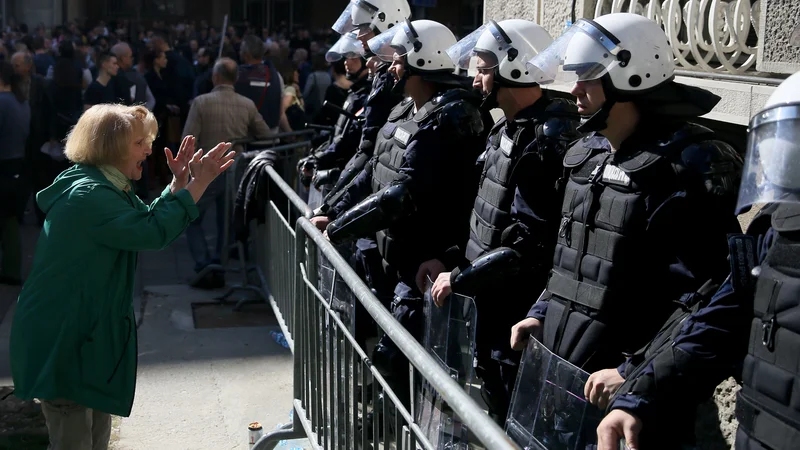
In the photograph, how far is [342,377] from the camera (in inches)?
131

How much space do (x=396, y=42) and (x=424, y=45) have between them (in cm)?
14

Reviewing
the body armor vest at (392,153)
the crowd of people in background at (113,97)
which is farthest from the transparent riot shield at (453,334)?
the crowd of people in background at (113,97)

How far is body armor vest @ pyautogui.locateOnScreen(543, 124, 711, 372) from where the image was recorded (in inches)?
114

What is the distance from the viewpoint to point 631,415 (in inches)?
101

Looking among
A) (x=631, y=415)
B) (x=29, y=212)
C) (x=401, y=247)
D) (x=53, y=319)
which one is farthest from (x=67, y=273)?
(x=29, y=212)

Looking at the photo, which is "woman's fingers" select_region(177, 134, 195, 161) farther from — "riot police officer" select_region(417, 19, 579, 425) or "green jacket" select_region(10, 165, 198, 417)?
"riot police officer" select_region(417, 19, 579, 425)

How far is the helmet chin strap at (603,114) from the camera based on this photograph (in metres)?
3.10

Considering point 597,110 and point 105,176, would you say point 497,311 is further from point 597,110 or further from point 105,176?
point 105,176

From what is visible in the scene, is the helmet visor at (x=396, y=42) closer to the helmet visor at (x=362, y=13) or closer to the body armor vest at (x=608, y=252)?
the helmet visor at (x=362, y=13)

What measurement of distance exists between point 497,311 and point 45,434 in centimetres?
244

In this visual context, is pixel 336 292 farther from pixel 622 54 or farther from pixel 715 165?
pixel 715 165

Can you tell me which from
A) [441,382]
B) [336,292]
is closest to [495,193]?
[336,292]

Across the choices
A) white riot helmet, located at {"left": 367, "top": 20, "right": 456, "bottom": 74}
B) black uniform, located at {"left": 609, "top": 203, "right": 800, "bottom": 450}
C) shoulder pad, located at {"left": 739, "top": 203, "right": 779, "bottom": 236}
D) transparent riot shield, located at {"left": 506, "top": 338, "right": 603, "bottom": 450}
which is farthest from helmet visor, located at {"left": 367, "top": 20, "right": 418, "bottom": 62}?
shoulder pad, located at {"left": 739, "top": 203, "right": 779, "bottom": 236}

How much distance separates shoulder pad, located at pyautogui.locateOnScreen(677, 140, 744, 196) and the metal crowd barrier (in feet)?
3.14
